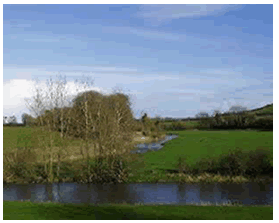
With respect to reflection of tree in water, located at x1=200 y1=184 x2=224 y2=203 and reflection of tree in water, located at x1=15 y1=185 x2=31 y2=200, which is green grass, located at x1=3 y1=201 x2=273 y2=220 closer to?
reflection of tree in water, located at x1=200 y1=184 x2=224 y2=203

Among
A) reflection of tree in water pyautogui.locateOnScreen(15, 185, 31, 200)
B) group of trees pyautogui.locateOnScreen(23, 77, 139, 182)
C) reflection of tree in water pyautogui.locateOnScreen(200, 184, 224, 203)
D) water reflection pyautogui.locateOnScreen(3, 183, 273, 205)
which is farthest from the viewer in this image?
group of trees pyautogui.locateOnScreen(23, 77, 139, 182)

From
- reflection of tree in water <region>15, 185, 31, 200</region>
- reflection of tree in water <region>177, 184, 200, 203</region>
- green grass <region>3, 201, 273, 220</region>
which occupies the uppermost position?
green grass <region>3, 201, 273, 220</region>

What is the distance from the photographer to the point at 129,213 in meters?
13.7

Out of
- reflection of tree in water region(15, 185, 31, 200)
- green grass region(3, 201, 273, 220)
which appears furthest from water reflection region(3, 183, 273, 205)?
green grass region(3, 201, 273, 220)

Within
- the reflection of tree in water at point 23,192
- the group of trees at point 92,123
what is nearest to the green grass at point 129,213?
the reflection of tree in water at point 23,192

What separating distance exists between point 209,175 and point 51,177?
1430 centimetres

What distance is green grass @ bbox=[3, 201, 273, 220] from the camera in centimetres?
1284

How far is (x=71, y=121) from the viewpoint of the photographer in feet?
113

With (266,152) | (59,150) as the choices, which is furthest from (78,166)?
(266,152)

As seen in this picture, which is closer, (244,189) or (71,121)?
(244,189)

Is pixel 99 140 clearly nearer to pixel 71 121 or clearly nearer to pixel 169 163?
pixel 71 121

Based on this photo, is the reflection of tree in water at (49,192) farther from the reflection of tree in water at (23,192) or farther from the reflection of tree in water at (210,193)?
the reflection of tree in water at (210,193)

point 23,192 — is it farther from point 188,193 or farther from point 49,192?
point 188,193

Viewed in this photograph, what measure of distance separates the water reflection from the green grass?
8.20 metres
